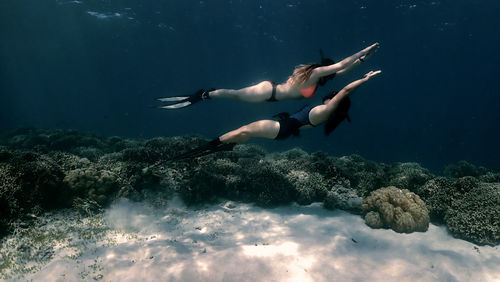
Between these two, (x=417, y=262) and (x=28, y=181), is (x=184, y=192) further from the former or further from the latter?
(x=417, y=262)

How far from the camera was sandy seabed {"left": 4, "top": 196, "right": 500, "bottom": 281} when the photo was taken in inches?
143

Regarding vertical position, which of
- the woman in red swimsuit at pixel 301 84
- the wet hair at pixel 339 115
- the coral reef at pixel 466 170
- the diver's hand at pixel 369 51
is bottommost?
the coral reef at pixel 466 170

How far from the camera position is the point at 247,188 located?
691 centimetres

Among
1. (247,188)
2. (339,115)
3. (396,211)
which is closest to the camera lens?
(339,115)

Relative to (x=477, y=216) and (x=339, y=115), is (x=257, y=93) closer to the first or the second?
(x=339, y=115)

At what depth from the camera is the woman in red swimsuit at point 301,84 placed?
544cm

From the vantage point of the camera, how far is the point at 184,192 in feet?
21.4

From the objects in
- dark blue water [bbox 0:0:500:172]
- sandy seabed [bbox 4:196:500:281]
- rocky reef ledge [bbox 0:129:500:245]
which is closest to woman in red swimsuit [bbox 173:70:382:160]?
rocky reef ledge [bbox 0:129:500:245]

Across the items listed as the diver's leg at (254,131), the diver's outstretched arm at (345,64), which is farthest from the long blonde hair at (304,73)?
the diver's leg at (254,131)

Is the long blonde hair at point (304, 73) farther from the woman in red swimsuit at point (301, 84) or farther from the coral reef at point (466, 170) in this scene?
the coral reef at point (466, 170)

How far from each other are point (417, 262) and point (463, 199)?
2.71 m

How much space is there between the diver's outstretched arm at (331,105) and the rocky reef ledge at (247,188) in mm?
2250

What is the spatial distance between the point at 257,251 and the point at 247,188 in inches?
108

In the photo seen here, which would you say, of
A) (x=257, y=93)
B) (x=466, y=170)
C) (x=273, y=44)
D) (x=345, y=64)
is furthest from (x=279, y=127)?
(x=273, y=44)
